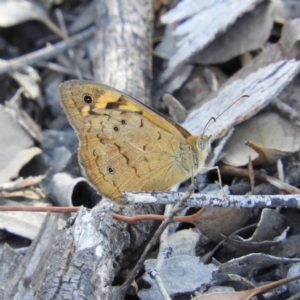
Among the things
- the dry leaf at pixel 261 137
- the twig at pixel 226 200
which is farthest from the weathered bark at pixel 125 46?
the twig at pixel 226 200

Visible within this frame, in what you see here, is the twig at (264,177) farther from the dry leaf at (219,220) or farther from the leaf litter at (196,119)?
the dry leaf at (219,220)

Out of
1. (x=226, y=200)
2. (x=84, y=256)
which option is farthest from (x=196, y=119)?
(x=84, y=256)

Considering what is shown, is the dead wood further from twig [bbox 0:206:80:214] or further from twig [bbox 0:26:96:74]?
twig [bbox 0:26:96:74]

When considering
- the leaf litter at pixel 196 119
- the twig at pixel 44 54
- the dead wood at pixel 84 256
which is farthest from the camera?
the twig at pixel 44 54

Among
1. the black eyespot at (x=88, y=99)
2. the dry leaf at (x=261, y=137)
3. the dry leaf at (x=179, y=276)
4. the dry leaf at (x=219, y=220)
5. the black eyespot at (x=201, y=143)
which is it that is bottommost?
the dry leaf at (x=179, y=276)

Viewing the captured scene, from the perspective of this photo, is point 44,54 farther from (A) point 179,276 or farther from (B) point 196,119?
(A) point 179,276

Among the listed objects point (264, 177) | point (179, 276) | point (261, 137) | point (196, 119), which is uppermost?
point (196, 119)
